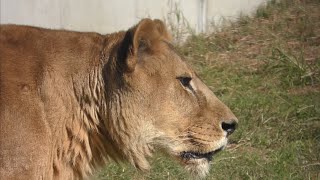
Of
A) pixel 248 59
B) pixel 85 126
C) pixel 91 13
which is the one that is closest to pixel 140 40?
pixel 85 126

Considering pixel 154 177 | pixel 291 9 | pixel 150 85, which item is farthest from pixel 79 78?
pixel 291 9

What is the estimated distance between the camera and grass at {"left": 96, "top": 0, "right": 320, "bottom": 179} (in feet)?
20.3

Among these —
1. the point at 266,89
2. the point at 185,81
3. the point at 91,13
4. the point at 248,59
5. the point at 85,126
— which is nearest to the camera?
the point at 85,126

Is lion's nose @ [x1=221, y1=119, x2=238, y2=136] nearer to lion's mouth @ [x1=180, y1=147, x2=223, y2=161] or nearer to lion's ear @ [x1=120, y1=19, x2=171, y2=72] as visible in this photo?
lion's mouth @ [x1=180, y1=147, x2=223, y2=161]

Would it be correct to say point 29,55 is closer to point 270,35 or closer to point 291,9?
point 270,35

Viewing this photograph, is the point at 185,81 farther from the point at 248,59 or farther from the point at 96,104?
the point at 248,59

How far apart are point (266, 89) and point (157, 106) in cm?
382

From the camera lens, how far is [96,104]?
4215 millimetres

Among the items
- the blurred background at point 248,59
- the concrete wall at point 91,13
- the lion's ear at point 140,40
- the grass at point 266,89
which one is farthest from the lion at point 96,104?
the concrete wall at point 91,13

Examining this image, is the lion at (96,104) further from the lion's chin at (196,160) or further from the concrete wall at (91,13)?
the concrete wall at (91,13)

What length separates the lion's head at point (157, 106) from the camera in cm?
421

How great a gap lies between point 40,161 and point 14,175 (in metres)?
0.15

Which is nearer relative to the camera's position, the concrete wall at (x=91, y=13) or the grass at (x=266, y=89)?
the grass at (x=266, y=89)

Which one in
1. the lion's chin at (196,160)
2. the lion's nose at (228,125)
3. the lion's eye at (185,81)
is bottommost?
the lion's chin at (196,160)
